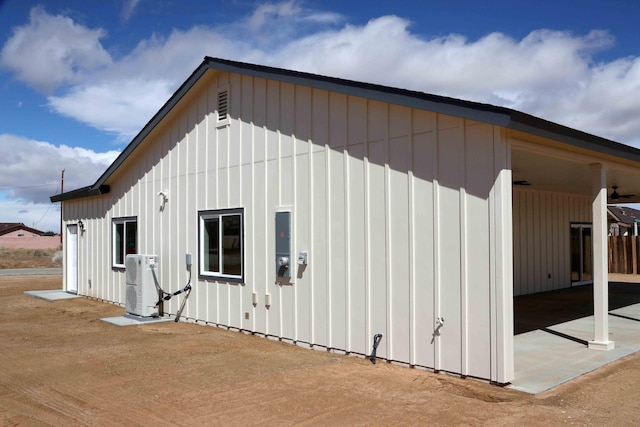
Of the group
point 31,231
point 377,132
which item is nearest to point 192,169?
point 377,132

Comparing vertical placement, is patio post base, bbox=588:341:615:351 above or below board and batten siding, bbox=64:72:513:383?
below

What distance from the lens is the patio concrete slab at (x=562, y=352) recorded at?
6.09m

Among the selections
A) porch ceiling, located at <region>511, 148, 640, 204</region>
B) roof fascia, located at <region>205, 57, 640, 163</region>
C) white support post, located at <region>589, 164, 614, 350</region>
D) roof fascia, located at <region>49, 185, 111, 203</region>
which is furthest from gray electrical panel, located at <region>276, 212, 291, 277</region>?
roof fascia, located at <region>49, 185, 111, 203</region>

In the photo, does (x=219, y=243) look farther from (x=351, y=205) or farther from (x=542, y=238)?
(x=542, y=238)

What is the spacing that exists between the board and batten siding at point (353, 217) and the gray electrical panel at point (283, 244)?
0.14 m

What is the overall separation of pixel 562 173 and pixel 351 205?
5393 mm

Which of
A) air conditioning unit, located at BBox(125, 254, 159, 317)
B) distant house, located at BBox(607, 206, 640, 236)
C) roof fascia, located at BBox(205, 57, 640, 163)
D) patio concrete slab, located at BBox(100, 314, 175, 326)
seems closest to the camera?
roof fascia, located at BBox(205, 57, 640, 163)

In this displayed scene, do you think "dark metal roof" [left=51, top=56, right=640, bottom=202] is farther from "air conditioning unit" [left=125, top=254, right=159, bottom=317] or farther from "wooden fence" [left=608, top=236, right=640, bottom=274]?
"wooden fence" [left=608, top=236, right=640, bottom=274]

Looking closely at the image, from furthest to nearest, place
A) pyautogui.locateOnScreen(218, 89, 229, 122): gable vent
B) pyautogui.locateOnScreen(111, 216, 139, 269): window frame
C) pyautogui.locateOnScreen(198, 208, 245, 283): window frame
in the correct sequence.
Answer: pyautogui.locateOnScreen(111, 216, 139, 269): window frame
pyautogui.locateOnScreen(218, 89, 229, 122): gable vent
pyautogui.locateOnScreen(198, 208, 245, 283): window frame

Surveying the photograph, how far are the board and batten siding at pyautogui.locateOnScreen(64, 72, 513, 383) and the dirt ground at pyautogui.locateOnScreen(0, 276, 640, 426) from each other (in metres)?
0.55

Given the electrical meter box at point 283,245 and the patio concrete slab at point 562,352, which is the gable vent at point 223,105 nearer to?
the electrical meter box at point 283,245

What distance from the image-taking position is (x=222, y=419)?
4.89 m

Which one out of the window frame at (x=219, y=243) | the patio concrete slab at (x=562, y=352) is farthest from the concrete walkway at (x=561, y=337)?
the window frame at (x=219, y=243)

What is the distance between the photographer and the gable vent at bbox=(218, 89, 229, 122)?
10.1 meters
